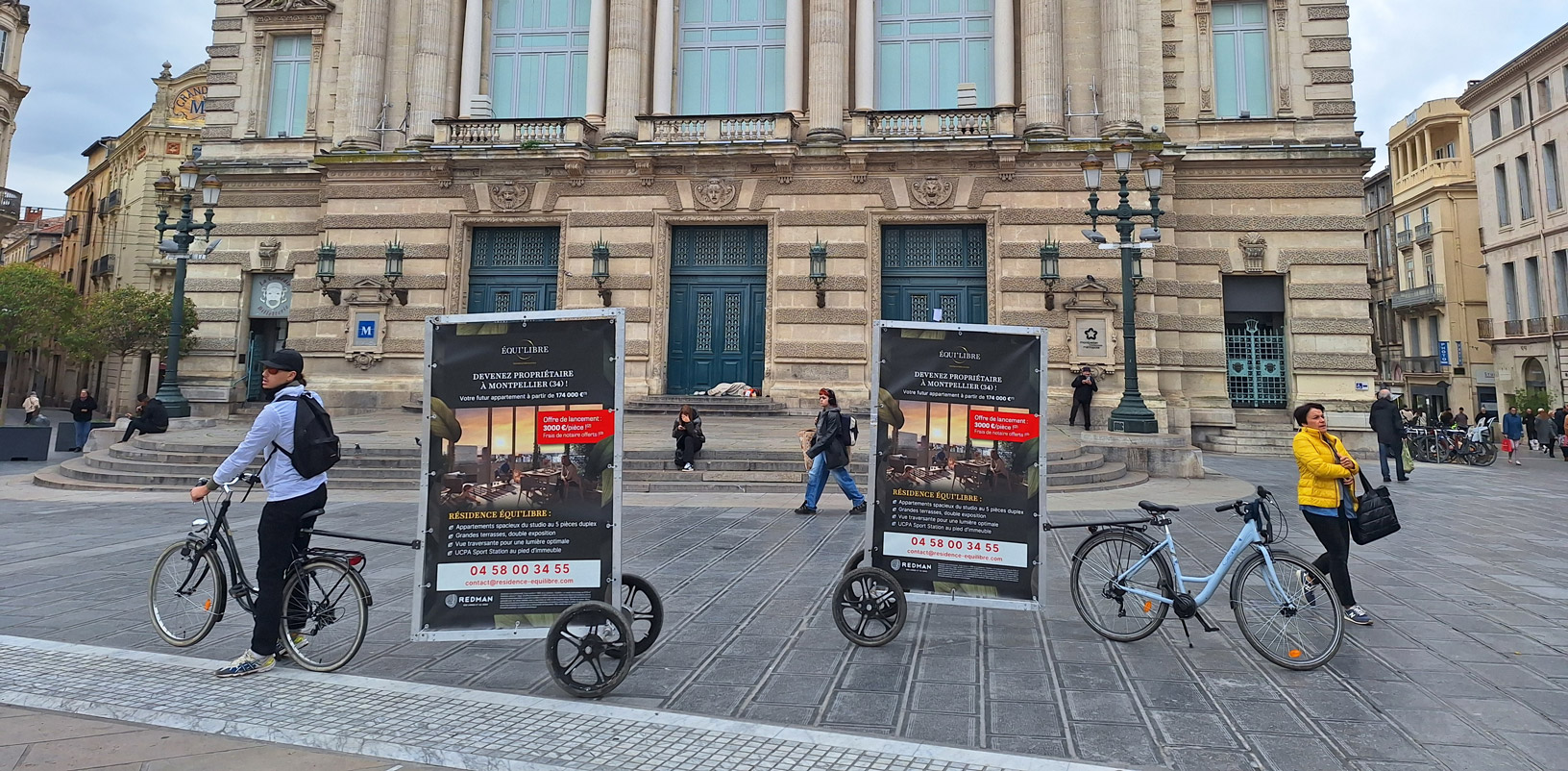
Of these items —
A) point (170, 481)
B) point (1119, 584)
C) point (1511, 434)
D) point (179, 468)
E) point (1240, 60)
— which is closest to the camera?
point (1119, 584)

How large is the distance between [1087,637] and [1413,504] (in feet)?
32.2

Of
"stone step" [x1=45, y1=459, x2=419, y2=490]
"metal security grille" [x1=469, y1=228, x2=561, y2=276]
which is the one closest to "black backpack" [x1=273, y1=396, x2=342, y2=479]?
"stone step" [x1=45, y1=459, x2=419, y2=490]

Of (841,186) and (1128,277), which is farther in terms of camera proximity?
(841,186)

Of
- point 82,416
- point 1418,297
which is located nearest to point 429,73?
point 82,416

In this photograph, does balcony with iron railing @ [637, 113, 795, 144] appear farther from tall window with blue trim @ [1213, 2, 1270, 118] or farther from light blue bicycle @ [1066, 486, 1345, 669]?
light blue bicycle @ [1066, 486, 1345, 669]

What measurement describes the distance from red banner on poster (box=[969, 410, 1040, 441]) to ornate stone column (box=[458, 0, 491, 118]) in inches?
833

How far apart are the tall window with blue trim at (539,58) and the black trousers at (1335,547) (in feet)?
71.1

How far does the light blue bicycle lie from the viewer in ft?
15.5

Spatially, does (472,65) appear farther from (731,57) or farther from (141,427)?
(141,427)

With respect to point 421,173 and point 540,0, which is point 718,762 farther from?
point 540,0

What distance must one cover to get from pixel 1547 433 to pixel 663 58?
31923mm

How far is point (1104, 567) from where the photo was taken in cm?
538

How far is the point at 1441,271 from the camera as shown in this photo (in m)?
46.1

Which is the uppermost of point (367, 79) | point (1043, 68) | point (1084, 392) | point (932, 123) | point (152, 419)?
point (367, 79)
